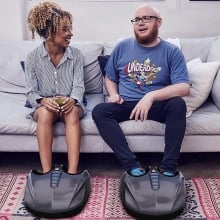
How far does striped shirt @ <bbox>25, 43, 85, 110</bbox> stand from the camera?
88.7 inches

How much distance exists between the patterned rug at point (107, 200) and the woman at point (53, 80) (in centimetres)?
21

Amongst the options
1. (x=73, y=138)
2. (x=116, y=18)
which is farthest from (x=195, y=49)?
(x=73, y=138)

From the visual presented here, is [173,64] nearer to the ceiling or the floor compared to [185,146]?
nearer to the ceiling

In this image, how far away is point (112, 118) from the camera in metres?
2.10

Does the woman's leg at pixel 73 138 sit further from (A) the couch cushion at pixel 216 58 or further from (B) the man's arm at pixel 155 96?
(A) the couch cushion at pixel 216 58

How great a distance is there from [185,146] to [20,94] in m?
1.22

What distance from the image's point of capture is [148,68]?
2.21 metres

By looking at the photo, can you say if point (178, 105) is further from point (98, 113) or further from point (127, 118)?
point (98, 113)

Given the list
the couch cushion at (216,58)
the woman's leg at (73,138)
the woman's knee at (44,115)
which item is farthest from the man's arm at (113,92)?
the couch cushion at (216,58)

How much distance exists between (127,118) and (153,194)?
53 cm

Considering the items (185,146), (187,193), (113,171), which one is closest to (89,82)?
(113,171)

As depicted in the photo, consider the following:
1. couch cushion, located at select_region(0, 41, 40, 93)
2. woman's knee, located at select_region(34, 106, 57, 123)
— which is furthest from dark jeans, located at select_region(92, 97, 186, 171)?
couch cushion, located at select_region(0, 41, 40, 93)

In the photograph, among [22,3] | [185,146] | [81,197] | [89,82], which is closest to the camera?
[81,197]

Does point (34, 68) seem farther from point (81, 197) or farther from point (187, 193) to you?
point (187, 193)
